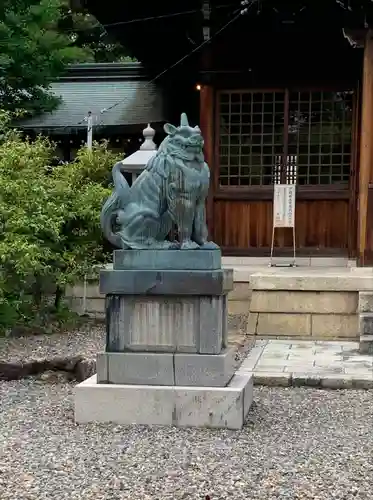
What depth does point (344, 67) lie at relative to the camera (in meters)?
11.4

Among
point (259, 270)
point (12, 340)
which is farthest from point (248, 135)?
point (12, 340)

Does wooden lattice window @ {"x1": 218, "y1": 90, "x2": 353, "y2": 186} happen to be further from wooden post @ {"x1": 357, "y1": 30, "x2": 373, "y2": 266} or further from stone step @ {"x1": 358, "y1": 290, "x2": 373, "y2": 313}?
stone step @ {"x1": 358, "y1": 290, "x2": 373, "y2": 313}

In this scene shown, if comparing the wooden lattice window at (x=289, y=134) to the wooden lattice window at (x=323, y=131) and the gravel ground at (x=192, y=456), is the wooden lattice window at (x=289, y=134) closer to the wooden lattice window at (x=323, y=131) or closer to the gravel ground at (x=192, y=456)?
the wooden lattice window at (x=323, y=131)

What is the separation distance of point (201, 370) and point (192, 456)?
0.93 metres

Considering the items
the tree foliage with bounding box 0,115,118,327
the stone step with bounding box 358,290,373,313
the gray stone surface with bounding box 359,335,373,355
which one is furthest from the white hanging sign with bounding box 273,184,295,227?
the gray stone surface with bounding box 359,335,373,355

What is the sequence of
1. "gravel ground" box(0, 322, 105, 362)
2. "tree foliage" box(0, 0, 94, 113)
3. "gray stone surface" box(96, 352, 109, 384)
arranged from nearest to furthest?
"gray stone surface" box(96, 352, 109, 384) → "gravel ground" box(0, 322, 105, 362) → "tree foliage" box(0, 0, 94, 113)

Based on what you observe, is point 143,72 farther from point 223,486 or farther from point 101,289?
point 223,486

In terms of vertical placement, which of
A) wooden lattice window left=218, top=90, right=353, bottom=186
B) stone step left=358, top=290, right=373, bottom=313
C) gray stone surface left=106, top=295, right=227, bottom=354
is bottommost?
stone step left=358, top=290, right=373, bottom=313

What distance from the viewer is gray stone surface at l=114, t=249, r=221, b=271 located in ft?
17.5

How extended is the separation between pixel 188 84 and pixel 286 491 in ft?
37.7

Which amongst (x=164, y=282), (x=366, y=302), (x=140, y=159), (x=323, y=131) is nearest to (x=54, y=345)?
(x=140, y=159)

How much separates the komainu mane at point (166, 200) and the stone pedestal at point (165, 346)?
0.16 metres

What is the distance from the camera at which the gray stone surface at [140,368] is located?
537cm

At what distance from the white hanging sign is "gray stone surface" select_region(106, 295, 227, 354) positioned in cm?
584
